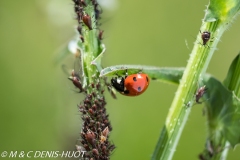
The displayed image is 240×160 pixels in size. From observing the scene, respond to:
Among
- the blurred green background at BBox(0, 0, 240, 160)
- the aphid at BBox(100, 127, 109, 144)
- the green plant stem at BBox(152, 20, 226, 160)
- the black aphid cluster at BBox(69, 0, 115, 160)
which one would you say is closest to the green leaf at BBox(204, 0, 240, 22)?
the green plant stem at BBox(152, 20, 226, 160)

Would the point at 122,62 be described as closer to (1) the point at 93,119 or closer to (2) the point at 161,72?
(2) the point at 161,72

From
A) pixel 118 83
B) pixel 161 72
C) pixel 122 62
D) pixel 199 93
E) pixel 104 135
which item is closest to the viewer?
pixel 104 135

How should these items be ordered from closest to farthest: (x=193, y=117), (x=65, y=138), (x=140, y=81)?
(x=140, y=81), (x=65, y=138), (x=193, y=117)

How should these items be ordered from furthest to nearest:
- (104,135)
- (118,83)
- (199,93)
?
(118,83) → (199,93) → (104,135)

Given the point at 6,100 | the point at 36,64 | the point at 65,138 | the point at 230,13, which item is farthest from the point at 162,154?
the point at 36,64

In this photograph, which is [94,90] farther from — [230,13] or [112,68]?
[230,13]

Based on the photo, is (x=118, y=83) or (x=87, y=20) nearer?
(x=87, y=20)

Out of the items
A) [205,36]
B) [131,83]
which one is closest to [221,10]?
[205,36]
